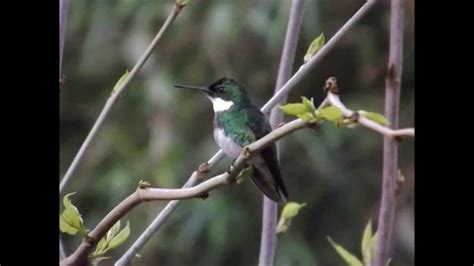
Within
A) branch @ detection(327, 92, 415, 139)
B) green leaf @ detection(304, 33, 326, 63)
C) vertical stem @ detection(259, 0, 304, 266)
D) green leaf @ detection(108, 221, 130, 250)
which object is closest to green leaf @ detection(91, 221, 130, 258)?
green leaf @ detection(108, 221, 130, 250)

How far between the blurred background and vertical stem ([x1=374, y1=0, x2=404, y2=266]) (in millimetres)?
507

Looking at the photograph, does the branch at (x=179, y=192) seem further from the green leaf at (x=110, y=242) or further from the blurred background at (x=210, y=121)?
the blurred background at (x=210, y=121)

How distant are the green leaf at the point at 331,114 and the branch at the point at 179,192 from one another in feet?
0.08

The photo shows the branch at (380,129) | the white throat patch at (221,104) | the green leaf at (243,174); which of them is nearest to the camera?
the branch at (380,129)

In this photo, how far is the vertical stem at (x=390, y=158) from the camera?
0.55 meters

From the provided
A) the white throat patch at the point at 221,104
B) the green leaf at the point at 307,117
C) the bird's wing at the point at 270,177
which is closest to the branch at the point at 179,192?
the green leaf at the point at 307,117

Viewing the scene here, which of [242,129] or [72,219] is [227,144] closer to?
[242,129]

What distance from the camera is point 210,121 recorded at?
125 cm

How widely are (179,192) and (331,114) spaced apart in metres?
0.15

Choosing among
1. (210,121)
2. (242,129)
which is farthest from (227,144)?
(210,121)

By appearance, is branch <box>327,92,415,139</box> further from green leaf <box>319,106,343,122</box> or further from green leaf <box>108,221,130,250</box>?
green leaf <box>108,221,130,250</box>
